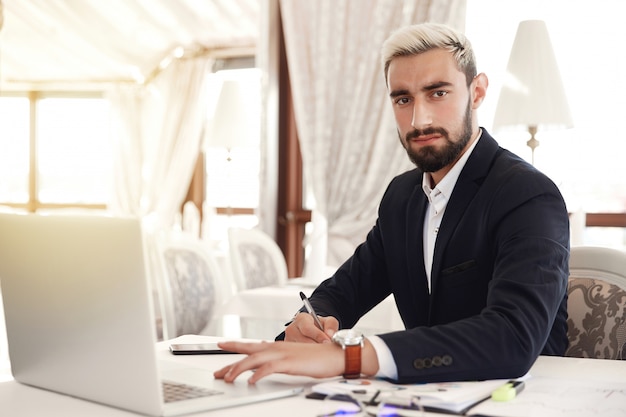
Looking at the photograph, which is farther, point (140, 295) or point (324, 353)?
point (324, 353)

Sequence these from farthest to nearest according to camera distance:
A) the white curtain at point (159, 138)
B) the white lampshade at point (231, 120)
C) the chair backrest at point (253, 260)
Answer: the white curtain at point (159, 138) < the white lampshade at point (231, 120) < the chair backrest at point (253, 260)

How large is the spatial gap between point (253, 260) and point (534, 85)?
1.78 metres

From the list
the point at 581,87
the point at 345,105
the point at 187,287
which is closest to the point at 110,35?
the point at 345,105

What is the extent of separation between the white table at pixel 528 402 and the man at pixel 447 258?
2.8 inches

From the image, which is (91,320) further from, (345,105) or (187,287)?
(345,105)

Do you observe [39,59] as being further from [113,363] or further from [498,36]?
[113,363]

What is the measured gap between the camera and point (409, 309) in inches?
73.4

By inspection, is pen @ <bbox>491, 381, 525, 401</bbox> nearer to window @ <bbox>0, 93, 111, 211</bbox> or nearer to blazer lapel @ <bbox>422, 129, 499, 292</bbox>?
blazer lapel @ <bbox>422, 129, 499, 292</bbox>

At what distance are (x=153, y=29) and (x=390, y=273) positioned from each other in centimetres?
681

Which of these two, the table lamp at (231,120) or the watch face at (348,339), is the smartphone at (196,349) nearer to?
the watch face at (348,339)

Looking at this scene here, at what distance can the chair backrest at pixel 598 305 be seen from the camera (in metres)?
1.84

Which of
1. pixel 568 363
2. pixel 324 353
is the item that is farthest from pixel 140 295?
pixel 568 363

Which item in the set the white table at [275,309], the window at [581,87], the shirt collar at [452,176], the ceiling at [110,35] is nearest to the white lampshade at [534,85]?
the white table at [275,309]

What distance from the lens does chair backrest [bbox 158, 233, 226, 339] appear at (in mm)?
3747
